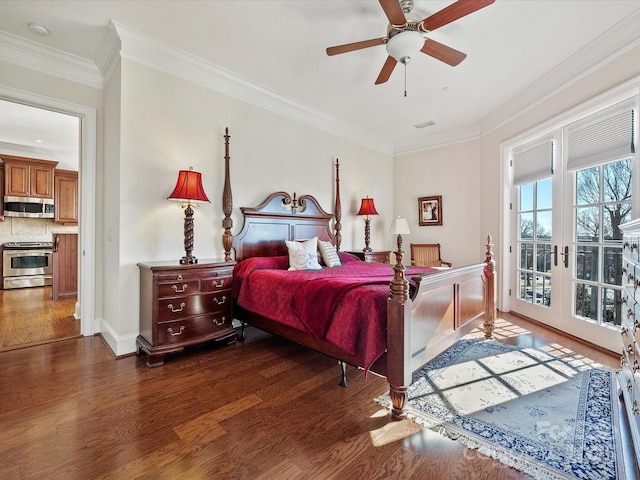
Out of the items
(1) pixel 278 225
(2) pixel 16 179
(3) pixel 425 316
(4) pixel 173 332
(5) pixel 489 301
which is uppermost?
(2) pixel 16 179

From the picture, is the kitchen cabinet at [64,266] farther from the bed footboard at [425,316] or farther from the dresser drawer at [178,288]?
the bed footboard at [425,316]

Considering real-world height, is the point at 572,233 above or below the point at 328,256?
above

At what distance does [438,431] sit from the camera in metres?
1.72

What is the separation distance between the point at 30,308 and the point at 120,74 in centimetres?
386

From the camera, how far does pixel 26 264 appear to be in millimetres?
6234

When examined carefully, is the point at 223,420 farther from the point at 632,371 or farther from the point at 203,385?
the point at 632,371

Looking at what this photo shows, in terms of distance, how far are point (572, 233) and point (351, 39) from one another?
3.18 metres

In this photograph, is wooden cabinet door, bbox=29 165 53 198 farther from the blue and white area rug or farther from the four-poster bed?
the blue and white area rug

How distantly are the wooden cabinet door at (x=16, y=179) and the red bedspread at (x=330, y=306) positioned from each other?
619 centimetres

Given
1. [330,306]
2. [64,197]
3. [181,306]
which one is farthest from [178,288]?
[64,197]

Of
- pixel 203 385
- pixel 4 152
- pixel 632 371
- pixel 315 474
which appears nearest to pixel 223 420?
pixel 203 385

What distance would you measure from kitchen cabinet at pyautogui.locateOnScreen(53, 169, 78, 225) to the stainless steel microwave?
20 cm

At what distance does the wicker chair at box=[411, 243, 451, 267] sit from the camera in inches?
212

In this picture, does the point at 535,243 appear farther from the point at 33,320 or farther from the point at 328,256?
the point at 33,320
